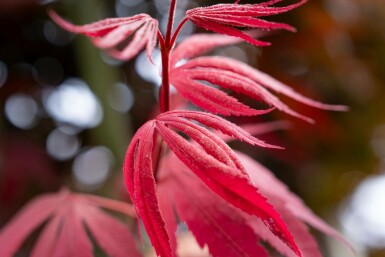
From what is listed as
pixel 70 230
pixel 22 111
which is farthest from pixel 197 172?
pixel 22 111

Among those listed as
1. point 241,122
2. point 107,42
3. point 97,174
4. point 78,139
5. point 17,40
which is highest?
point 107,42

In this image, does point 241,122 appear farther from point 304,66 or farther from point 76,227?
point 76,227

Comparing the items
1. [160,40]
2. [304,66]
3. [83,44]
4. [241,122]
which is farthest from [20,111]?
[160,40]

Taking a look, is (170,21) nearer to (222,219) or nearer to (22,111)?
(222,219)

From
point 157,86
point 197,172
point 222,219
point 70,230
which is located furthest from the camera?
point 157,86

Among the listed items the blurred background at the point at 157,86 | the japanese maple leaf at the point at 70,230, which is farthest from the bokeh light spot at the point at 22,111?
the japanese maple leaf at the point at 70,230

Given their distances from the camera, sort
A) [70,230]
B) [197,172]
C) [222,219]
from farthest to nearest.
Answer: [70,230] → [222,219] → [197,172]

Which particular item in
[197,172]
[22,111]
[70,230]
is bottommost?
[22,111]
